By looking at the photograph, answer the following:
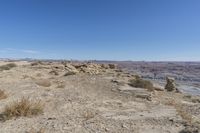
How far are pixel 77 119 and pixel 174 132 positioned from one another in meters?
3.03

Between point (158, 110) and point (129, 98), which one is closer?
point (158, 110)

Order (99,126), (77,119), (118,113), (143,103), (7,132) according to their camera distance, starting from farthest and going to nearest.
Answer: (143,103) → (118,113) → (77,119) → (99,126) → (7,132)

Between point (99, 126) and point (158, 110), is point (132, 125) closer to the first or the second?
point (99, 126)

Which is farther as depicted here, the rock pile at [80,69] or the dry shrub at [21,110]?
the rock pile at [80,69]

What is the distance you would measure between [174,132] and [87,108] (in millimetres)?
4149

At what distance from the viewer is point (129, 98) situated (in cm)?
1408

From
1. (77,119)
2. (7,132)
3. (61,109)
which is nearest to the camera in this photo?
(7,132)

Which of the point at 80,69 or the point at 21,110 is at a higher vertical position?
the point at 21,110

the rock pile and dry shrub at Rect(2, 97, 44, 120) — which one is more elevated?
dry shrub at Rect(2, 97, 44, 120)

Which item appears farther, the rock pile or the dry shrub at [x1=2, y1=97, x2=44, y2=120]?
the rock pile

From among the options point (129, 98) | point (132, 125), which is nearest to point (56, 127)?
point (132, 125)

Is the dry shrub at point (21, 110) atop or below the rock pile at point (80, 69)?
atop

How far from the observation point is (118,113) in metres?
9.91

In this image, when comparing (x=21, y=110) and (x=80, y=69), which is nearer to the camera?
(x=21, y=110)
